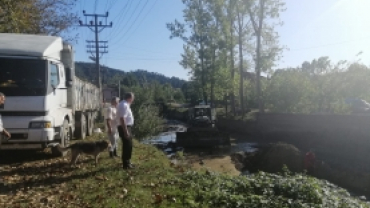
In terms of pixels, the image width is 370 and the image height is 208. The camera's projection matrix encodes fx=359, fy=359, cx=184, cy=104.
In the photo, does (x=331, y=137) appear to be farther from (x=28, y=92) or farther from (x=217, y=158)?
(x=28, y=92)

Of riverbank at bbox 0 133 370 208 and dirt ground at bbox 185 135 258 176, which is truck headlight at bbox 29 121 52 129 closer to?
riverbank at bbox 0 133 370 208

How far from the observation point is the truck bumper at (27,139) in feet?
30.4

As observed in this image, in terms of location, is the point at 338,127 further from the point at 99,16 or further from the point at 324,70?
the point at 99,16

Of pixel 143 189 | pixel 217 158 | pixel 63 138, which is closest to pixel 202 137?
pixel 217 158

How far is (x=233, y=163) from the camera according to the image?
22.5m

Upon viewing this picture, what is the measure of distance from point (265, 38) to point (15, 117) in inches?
1236

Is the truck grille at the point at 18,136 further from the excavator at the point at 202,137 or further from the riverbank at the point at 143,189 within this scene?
the excavator at the point at 202,137

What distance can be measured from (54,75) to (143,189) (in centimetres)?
465

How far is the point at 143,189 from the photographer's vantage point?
7.34 metres

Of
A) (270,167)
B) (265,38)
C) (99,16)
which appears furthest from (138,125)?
(99,16)

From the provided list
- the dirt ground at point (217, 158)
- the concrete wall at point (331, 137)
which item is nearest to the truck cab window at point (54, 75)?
the dirt ground at point (217, 158)

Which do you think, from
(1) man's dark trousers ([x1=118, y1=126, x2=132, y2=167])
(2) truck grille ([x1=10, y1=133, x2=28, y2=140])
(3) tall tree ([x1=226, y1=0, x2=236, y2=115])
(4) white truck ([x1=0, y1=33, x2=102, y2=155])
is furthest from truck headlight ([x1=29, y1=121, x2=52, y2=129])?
(3) tall tree ([x1=226, y1=0, x2=236, y2=115])

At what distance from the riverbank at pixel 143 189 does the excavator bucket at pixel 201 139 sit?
18.1 metres

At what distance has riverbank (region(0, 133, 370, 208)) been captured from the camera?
6.45 metres
